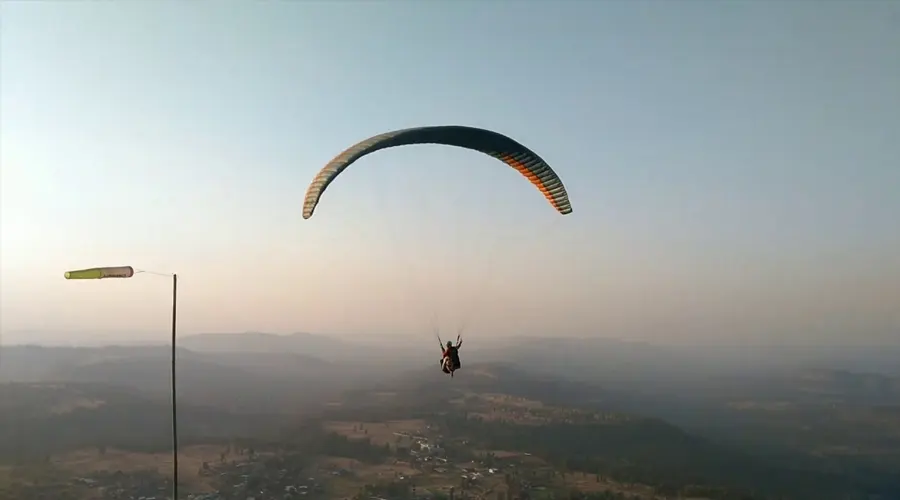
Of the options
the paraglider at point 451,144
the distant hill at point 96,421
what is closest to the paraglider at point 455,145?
the paraglider at point 451,144

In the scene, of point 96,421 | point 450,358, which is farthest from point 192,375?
point 450,358

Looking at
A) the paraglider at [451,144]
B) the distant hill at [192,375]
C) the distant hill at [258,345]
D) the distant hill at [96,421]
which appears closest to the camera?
the paraglider at [451,144]

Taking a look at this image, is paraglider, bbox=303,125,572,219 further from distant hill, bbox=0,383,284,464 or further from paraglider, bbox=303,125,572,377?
distant hill, bbox=0,383,284,464

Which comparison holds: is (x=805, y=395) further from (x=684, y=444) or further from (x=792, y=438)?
(x=684, y=444)

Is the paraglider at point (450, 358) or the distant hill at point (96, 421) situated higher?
the paraglider at point (450, 358)

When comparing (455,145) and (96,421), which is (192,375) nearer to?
(96,421)

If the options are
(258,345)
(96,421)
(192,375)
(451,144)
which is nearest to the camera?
(451,144)

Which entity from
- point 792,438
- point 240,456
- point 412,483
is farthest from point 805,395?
point 240,456

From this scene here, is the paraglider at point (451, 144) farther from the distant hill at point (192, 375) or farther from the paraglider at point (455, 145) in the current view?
the distant hill at point (192, 375)

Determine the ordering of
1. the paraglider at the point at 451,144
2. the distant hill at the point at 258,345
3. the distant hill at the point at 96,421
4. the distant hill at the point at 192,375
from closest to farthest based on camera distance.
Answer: the paraglider at the point at 451,144
the distant hill at the point at 96,421
the distant hill at the point at 192,375
the distant hill at the point at 258,345

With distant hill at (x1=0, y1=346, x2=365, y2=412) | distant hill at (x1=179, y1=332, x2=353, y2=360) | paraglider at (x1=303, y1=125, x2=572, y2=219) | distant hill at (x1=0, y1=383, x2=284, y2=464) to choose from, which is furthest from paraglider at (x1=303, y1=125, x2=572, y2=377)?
distant hill at (x1=179, y1=332, x2=353, y2=360)
